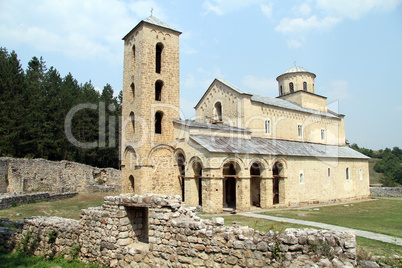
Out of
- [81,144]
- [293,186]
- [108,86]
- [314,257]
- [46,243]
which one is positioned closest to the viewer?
[314,257]

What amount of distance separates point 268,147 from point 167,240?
49.7 feet

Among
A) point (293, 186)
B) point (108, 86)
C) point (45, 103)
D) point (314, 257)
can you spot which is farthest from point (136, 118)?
point (108, 86)

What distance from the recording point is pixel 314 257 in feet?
16.3

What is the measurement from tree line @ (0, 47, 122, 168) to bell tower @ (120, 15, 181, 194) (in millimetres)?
14329

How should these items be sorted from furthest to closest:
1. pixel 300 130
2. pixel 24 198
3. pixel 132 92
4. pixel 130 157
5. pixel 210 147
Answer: pixel 300 130
pixel 132 92
pixel 130 157
pixel 24 198
pixel 210 147

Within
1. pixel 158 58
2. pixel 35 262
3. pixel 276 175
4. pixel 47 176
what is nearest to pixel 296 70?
pixel 276 175

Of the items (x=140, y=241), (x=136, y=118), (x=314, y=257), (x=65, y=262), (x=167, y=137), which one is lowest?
(x=65, y=262)

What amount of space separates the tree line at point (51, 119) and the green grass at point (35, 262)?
2184cm

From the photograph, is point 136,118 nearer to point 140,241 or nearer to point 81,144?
point 140,241

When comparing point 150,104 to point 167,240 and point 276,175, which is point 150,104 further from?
point 167,240

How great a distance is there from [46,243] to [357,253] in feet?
27.4

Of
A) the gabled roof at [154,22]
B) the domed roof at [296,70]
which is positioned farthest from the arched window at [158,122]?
the domed roof at [296,70]

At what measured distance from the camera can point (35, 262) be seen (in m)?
7.67

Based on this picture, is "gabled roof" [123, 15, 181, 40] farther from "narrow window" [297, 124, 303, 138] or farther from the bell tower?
"narrow window" [297, 124, 303, 138]
